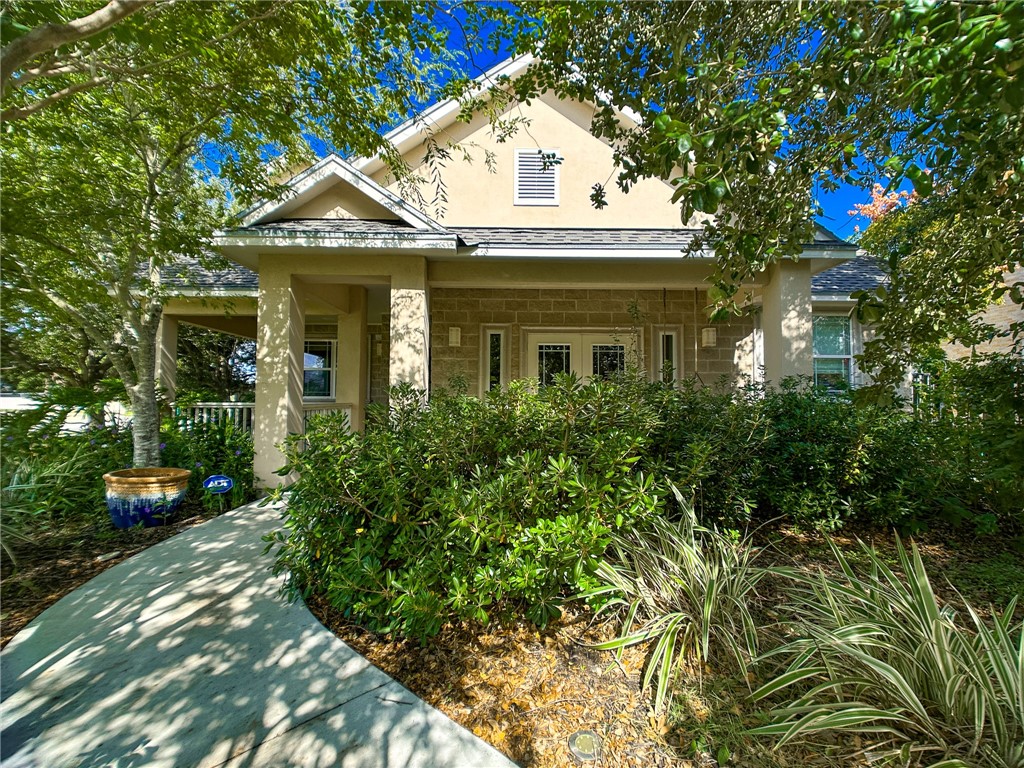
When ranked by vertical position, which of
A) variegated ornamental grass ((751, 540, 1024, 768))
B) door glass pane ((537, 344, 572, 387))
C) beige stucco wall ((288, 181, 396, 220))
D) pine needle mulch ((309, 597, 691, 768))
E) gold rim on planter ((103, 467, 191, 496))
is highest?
beige stucco wall ((288, 181, 396, 220))

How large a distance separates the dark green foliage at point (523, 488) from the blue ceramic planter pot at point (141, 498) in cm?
297

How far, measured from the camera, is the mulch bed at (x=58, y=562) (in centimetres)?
329

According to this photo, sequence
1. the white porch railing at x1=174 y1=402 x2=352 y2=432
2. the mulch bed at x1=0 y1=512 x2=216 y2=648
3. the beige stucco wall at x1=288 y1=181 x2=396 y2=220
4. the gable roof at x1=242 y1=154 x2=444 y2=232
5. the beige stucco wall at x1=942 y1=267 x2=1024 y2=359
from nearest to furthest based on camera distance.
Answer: the mulch bed at x1=0 y1=512 x2=216 y2=648
the gable roof at x1=242 y1=154 x2=444 y2=232
the beige stucco wall at x1=288 y1=181 x2=396 y2=220
the white porch railing at x1=174 y1=402 x2=352 y2=432
the beige stucco wall at x1=942 y1=267 x2=1024 y2=359

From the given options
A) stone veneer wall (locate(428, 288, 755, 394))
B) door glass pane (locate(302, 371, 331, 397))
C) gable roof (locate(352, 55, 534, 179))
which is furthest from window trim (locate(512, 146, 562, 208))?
door glass pane (locate(302, 371, 331, 397))

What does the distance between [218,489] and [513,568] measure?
15.2 feet

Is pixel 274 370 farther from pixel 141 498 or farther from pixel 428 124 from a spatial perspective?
pixel 428 124

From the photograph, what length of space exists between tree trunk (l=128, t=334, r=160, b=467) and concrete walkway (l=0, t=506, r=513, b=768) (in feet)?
8.89

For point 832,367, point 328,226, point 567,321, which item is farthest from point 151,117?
point 832,367

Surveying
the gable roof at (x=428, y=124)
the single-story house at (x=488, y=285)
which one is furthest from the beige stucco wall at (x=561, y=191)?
the gable roof at (x=428, y=124)

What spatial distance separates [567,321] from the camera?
27.8ft

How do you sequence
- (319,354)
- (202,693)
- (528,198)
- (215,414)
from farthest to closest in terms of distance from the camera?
(319,354)
(528,198)
(215,414)
(202,693)

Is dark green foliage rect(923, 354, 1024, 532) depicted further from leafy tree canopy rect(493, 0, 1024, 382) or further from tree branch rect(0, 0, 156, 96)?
tree branch rect(0, 0, 156, 96)

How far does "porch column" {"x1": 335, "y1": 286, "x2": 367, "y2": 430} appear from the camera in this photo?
30.1 ft

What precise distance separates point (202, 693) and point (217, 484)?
3703 millimetres
